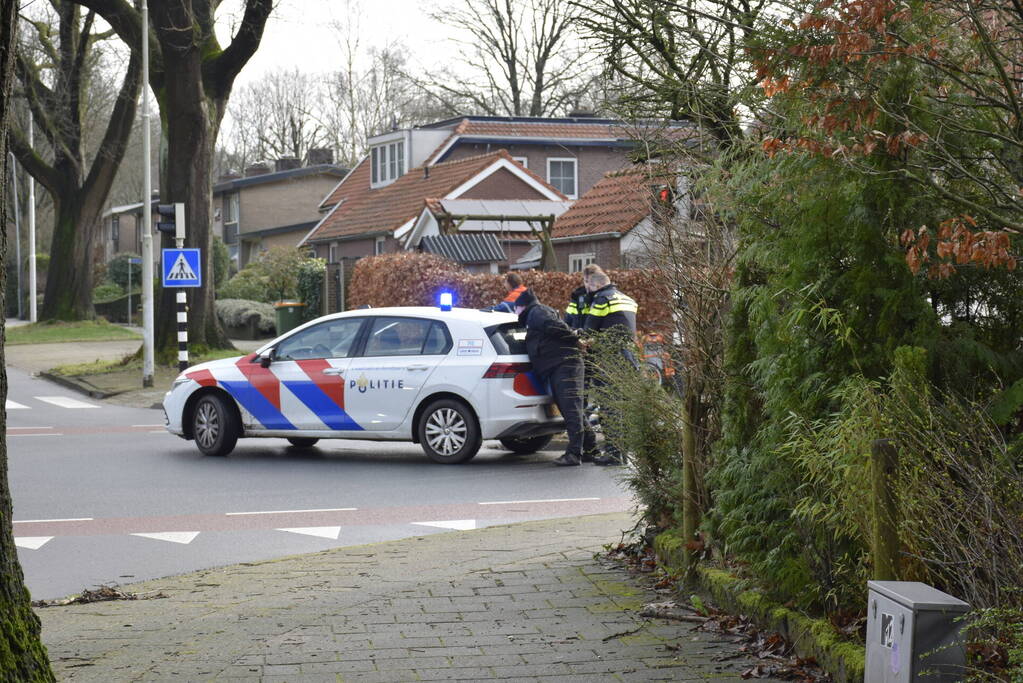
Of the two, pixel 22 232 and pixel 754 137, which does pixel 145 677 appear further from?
pixel 22 232

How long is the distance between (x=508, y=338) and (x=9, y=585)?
9.85 metres

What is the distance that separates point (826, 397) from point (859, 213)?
2.40ft

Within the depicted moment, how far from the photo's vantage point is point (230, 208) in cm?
7100

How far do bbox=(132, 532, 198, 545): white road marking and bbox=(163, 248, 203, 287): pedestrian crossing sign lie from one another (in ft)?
44.5

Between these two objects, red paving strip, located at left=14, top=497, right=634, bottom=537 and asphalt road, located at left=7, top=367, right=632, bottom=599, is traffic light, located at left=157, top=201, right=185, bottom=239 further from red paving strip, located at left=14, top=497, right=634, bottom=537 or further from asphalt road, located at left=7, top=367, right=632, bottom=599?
red paving strip, located at left=14, top=497, right=634, bottom=537

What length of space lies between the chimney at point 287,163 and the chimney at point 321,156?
1.28 metres

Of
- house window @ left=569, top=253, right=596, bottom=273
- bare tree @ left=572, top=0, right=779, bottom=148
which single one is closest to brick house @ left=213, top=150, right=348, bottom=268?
house window @ left=569, top=253, right=596, bottom=273

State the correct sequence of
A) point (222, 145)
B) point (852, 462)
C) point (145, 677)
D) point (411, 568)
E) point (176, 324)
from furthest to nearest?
point (222, 145) → point (176, 324) → point (411, 568) → point (145, 677) → point (852, 462)

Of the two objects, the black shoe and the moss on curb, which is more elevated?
the moss on curb

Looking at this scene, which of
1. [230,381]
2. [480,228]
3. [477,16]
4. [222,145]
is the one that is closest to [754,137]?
[230,381]

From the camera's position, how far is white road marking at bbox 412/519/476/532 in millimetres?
10031

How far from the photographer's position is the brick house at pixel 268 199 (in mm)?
68250

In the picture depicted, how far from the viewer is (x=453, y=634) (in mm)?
5980

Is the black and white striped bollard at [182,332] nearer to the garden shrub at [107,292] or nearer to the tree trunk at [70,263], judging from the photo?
the tree trunk at [70,263]
